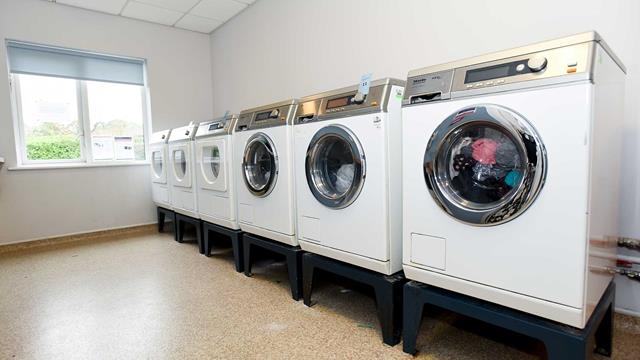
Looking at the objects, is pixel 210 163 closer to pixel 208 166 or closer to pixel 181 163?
pixel 208 166

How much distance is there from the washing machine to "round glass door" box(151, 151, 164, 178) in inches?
125

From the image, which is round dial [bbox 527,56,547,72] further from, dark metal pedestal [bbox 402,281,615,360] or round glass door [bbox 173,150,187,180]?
round glass door [bbox 173,150,187,180]

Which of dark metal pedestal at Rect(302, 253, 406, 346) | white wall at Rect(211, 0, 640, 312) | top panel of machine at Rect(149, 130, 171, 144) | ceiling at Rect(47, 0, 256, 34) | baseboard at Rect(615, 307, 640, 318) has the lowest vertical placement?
baseboard at Rect(615, 307, 640, 318)

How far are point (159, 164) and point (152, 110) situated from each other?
0.85 metres

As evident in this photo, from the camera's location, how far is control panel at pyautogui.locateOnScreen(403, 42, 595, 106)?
1.01 meters

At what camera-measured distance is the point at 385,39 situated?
8.26 ft

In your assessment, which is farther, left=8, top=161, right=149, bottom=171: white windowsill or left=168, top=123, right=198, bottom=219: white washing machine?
left=8, top=161, right=149, bottom=171: white windowsill

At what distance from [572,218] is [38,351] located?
88.5 inches

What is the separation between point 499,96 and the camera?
1.15 metres

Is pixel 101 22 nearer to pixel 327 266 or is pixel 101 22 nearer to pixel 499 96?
pixel 327 266

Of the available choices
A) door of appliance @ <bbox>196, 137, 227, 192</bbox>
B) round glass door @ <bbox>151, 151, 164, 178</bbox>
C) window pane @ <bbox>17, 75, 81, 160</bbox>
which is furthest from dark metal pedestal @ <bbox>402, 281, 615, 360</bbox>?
window pane @ <bbox>17, 75, 81, 160</bbox>

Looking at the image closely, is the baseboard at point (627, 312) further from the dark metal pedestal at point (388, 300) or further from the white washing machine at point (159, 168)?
the white washing machine at point (159, 168)

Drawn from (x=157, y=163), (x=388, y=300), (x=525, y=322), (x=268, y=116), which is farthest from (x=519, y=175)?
(x=157, y=163)

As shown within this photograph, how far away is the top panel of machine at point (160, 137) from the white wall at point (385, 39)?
93 cm
